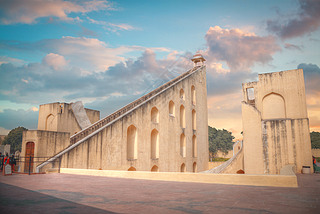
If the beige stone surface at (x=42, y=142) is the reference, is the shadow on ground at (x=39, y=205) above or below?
below

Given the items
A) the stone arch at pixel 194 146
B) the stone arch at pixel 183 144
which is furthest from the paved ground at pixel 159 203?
the stone arch at pixel 194 146

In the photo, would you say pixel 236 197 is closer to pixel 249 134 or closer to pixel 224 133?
pixel 249 134

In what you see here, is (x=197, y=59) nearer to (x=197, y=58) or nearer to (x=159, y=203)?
(x=197, y=58)

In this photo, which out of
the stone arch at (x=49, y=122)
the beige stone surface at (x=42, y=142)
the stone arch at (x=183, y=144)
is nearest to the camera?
the beige stone surface at (x=42, y=142)

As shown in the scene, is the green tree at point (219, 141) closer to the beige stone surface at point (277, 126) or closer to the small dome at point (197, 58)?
the small dome at point (197, 58)

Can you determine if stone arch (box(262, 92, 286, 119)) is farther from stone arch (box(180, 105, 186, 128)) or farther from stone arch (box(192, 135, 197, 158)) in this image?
stone arch (box(192, 135, 197, 158))

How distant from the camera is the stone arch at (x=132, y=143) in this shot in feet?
49.3

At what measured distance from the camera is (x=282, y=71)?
16922 mm

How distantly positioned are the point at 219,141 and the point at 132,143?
42.7 m

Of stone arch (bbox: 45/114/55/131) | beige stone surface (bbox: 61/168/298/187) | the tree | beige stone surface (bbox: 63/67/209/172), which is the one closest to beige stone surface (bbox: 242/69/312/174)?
beige stone surface (bbox: 63/67/209/172)

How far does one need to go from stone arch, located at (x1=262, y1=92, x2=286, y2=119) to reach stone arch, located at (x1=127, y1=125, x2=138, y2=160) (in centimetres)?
977

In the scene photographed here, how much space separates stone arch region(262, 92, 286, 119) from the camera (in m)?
16.9

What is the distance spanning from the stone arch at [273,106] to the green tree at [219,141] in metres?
37.4

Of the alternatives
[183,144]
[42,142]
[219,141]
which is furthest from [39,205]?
[219,141]
